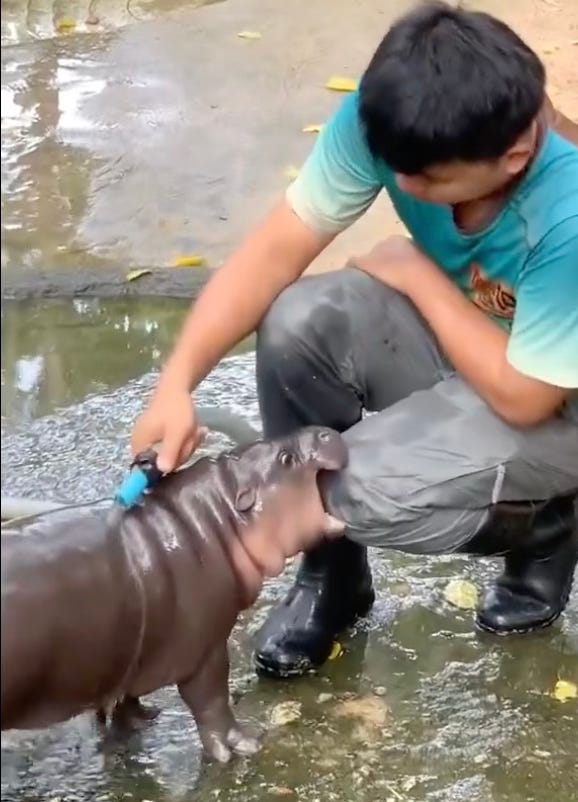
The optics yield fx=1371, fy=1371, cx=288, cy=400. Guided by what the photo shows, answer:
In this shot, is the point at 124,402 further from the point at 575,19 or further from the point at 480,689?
the point at 575,19

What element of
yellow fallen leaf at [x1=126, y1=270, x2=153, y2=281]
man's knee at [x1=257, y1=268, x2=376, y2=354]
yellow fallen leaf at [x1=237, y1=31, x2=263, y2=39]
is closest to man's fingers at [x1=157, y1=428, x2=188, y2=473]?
man's knee at [x1=257, y1=268, x2=376, y2=354]

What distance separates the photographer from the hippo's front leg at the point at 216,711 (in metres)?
2.25

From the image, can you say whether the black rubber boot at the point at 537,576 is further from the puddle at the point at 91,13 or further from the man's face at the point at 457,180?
the puddle at the point at 91,13

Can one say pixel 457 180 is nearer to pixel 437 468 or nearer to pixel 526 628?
pixel 437 468

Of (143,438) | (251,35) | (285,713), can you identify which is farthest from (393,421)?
(251,35)

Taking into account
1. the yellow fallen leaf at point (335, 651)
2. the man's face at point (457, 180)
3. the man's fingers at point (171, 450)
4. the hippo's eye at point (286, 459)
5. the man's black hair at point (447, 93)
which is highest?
the man's black hair at point (447, 93)

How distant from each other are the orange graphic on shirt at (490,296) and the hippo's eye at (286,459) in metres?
0.46

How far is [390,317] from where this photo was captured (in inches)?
106

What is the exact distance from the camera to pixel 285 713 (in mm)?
2555

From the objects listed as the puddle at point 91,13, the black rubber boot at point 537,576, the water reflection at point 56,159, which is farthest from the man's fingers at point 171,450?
the puddle at point 91,13

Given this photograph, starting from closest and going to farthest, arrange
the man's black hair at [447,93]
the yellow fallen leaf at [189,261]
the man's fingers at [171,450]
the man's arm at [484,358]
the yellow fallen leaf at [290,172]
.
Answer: the man's black hair at [447,93], the man's fingers at [171,450], the man's arm at [484,358], the yellow fallen leaf at [189,261], the yellow fallen leaf at [290,172]

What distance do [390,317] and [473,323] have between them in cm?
30

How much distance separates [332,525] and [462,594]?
1.83ft

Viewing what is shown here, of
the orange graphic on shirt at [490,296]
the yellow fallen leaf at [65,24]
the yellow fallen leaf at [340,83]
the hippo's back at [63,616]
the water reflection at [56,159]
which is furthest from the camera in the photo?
the yellow fallen leaf at [65,24]
